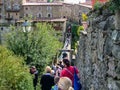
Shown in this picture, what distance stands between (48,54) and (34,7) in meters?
62.0

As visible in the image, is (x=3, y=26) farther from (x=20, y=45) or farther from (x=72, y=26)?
(x=20, y=45)

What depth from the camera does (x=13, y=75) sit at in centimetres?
1221

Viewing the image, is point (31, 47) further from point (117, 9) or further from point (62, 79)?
point (117, 9)

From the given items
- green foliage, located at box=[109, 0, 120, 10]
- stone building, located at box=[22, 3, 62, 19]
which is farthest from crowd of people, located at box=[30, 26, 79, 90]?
stone building, located at box=[22, 3, 62, 19]

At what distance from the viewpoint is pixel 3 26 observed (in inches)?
3093

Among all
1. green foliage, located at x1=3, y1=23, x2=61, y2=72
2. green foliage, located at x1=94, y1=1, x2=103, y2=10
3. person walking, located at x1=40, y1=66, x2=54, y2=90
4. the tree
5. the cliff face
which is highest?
the tree

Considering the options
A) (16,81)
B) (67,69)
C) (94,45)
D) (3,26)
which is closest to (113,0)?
(94,45)

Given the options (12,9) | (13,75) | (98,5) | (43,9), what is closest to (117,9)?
(98,5)

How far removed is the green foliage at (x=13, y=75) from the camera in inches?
465

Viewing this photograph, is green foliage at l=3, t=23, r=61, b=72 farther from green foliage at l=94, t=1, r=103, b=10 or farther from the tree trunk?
the tree trunk

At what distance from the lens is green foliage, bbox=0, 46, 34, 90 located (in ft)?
38.7

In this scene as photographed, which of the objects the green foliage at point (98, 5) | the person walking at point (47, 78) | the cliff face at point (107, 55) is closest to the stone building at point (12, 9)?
the person walking at point (47, 78)

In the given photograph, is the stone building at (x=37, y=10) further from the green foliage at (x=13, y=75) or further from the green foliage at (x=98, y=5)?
the green foliage at (x=98, y=5)

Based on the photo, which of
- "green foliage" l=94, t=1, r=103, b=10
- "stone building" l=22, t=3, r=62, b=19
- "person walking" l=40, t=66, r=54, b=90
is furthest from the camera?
"stone building" l=22, t=3, r=62, b=19
